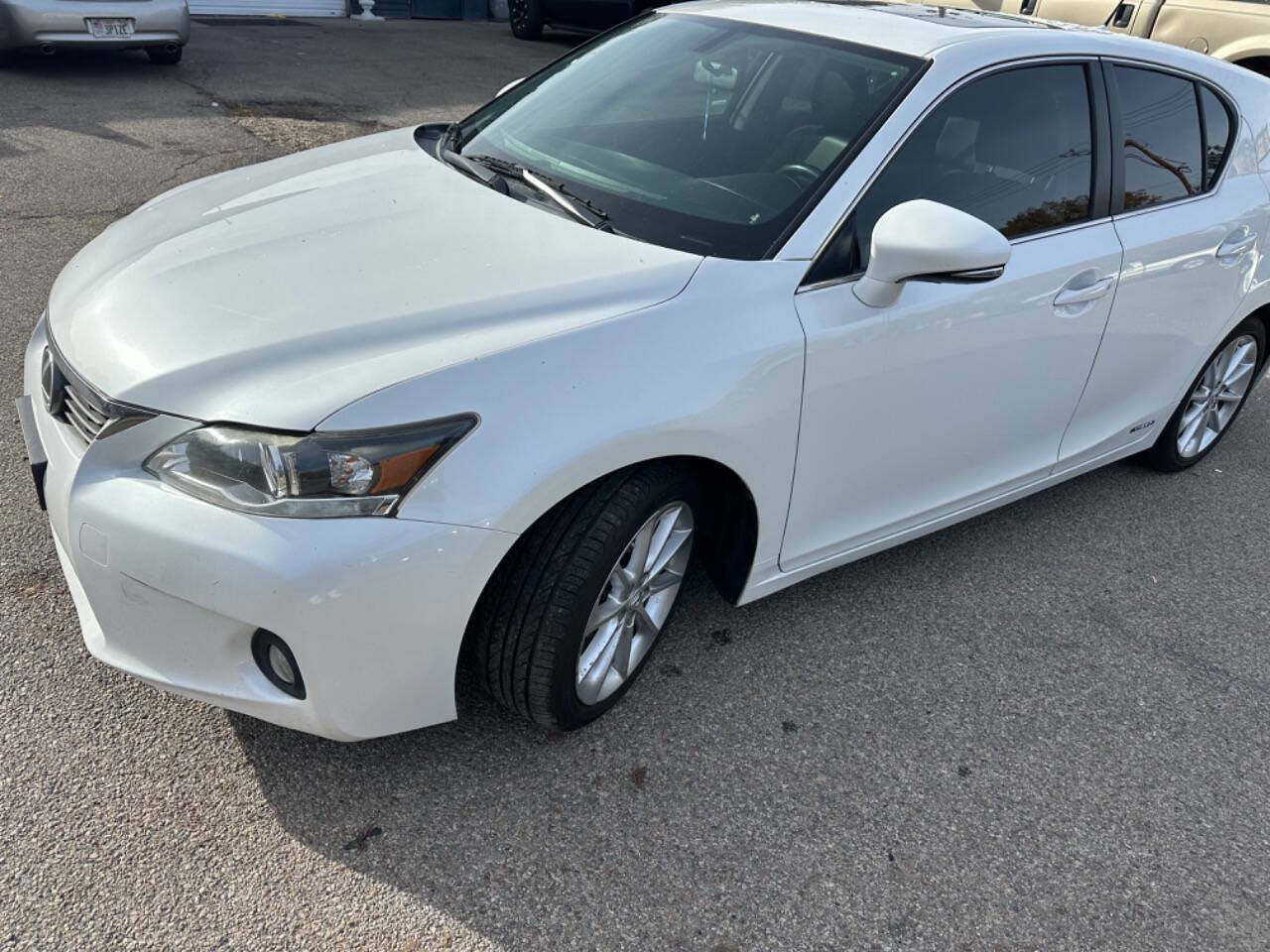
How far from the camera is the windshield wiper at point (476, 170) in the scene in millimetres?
2920

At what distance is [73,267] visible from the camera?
2.76 m

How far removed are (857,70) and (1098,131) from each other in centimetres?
89

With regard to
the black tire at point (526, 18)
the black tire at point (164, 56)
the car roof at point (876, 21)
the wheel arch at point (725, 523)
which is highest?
the car roof at point (876, 21)

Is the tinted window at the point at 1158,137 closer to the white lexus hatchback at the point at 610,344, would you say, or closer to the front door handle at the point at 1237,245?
the white lexus hatchback at the point at 610,344

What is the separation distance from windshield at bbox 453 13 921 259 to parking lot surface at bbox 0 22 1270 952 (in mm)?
624

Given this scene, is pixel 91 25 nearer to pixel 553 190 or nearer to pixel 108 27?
pixel 108 27

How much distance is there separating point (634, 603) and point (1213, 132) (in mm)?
2779

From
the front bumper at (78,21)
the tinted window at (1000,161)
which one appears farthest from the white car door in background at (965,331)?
the front bumper at (78,21)

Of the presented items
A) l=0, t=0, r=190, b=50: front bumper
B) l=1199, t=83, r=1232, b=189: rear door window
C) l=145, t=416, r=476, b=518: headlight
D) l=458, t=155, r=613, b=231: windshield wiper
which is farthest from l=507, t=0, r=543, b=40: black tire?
l=145, t=416, r=476, b=518: headlight

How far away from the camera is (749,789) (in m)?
2.48

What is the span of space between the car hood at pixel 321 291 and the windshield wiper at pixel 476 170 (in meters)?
0.05

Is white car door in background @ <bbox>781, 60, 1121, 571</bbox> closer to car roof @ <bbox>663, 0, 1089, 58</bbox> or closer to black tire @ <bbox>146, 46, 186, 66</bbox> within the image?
car roof @ <bbox>663, 0, 1089, 58</bbox>

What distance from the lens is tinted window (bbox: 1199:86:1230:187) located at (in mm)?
3674

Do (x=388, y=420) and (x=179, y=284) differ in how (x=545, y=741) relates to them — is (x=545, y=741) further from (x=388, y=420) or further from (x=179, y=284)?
(x=179, y=284)
